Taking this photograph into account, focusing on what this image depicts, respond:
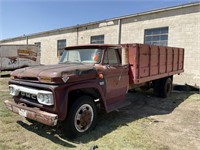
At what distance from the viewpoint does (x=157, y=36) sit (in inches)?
633

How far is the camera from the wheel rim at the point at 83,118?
4.34 m

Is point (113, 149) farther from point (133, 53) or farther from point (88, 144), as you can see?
point (133, 53)

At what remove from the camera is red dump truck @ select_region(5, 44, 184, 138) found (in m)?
3.93

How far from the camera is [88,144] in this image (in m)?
4.11

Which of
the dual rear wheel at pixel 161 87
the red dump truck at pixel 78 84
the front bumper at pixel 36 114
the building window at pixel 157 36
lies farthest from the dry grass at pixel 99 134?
the building window at pixel 157 36

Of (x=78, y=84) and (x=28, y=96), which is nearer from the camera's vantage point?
(x=78, y=84)

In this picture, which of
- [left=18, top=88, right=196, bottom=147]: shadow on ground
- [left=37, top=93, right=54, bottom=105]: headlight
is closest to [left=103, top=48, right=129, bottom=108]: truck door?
[left=18, top=88, right=196, bottom=147]: shadow on ground

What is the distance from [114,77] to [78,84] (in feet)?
4.62

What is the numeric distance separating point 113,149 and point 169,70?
601 centimetres

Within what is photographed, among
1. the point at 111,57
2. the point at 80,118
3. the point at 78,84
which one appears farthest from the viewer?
the point at 111,57

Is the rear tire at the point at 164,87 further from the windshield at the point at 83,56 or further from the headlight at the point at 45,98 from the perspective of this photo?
the headlight at the point at 45,98

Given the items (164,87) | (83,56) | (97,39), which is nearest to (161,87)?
(164,87)

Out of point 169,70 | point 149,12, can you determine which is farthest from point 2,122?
point 149,12

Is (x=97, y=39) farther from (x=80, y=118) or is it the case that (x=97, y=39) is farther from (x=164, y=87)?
(x=80, y=118)
